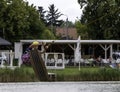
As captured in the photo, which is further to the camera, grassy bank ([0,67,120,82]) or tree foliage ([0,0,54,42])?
tree foliage ([0,0,54,42])

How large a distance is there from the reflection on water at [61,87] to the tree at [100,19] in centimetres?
4441

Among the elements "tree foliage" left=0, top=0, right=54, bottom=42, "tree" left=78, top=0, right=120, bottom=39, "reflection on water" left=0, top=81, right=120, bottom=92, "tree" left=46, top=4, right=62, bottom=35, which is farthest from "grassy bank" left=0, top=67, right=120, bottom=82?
"tree" left=46, top=4, right=62, bottom=35

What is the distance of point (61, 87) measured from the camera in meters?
16.8

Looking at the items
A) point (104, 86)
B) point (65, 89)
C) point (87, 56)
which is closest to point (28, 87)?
point (65, 89)

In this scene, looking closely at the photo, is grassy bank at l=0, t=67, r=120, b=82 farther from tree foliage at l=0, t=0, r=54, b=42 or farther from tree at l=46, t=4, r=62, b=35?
tree at l=46, t=4, r=62, b=35

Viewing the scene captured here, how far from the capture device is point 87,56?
5472cm

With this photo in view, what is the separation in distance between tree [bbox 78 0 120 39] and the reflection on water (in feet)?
146

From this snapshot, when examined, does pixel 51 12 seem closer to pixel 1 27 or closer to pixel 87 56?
pixel 1 27

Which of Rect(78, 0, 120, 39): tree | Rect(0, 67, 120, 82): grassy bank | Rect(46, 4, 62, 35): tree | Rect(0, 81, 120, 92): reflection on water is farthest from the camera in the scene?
Rect(46, 4, 62, 35): tree

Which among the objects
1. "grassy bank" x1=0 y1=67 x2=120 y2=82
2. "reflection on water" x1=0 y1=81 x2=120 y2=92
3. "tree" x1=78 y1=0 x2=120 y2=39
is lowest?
"reflection on water" x1=0 y1=81 x2=120 y2=92

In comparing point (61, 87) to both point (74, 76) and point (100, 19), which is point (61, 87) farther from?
point (100, 19)

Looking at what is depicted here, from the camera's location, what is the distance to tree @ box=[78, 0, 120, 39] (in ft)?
208

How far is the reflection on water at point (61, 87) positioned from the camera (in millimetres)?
16578

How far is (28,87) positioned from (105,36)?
48245 millimetres
